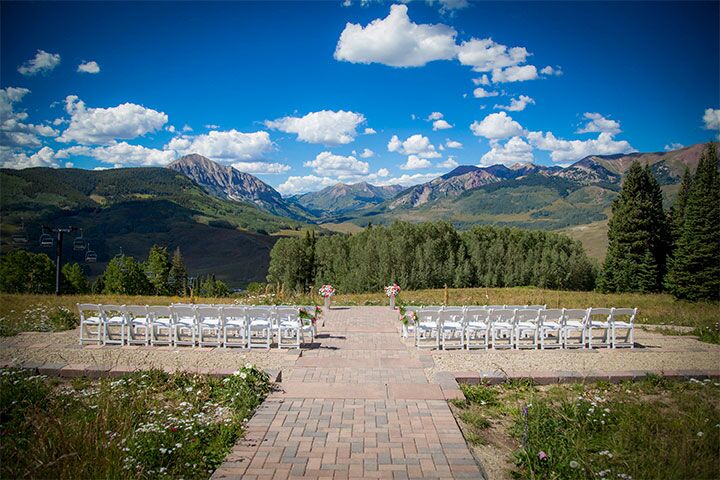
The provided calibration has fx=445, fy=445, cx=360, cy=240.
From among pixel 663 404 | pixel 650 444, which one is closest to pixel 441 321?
pixel 663 404

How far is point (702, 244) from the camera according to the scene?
30.8m

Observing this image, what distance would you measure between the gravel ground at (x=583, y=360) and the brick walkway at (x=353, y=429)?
3.19 feet

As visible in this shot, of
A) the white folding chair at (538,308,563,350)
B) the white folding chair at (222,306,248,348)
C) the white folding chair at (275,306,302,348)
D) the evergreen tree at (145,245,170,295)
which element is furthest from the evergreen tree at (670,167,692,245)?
the evergreen tree at (145,245,170,295)

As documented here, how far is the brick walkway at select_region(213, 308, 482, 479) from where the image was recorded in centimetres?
460

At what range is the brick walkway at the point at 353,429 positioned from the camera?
15.1 feet

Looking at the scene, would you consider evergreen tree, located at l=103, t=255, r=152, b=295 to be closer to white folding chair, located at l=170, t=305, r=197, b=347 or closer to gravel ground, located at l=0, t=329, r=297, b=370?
gravel ground, located at l=0, t=329, r=297, b=370

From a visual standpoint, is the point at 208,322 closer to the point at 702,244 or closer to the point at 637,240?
the point at 702,244

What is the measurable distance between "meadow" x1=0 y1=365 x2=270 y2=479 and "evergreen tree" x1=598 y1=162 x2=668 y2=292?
4109 centimetres

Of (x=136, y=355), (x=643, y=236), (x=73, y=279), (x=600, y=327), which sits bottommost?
(x=73, y=279)

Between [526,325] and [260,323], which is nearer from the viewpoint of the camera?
[260,323]

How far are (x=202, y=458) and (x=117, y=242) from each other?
214577 millimetres

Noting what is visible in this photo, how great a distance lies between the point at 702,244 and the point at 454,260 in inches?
1245

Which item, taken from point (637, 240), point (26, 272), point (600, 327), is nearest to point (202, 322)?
point (600, 327)

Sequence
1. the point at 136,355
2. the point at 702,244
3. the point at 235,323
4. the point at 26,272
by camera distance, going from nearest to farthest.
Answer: the point at 136,355 → the point at 235,323 → the point at 702,244 → the point at 26,272
